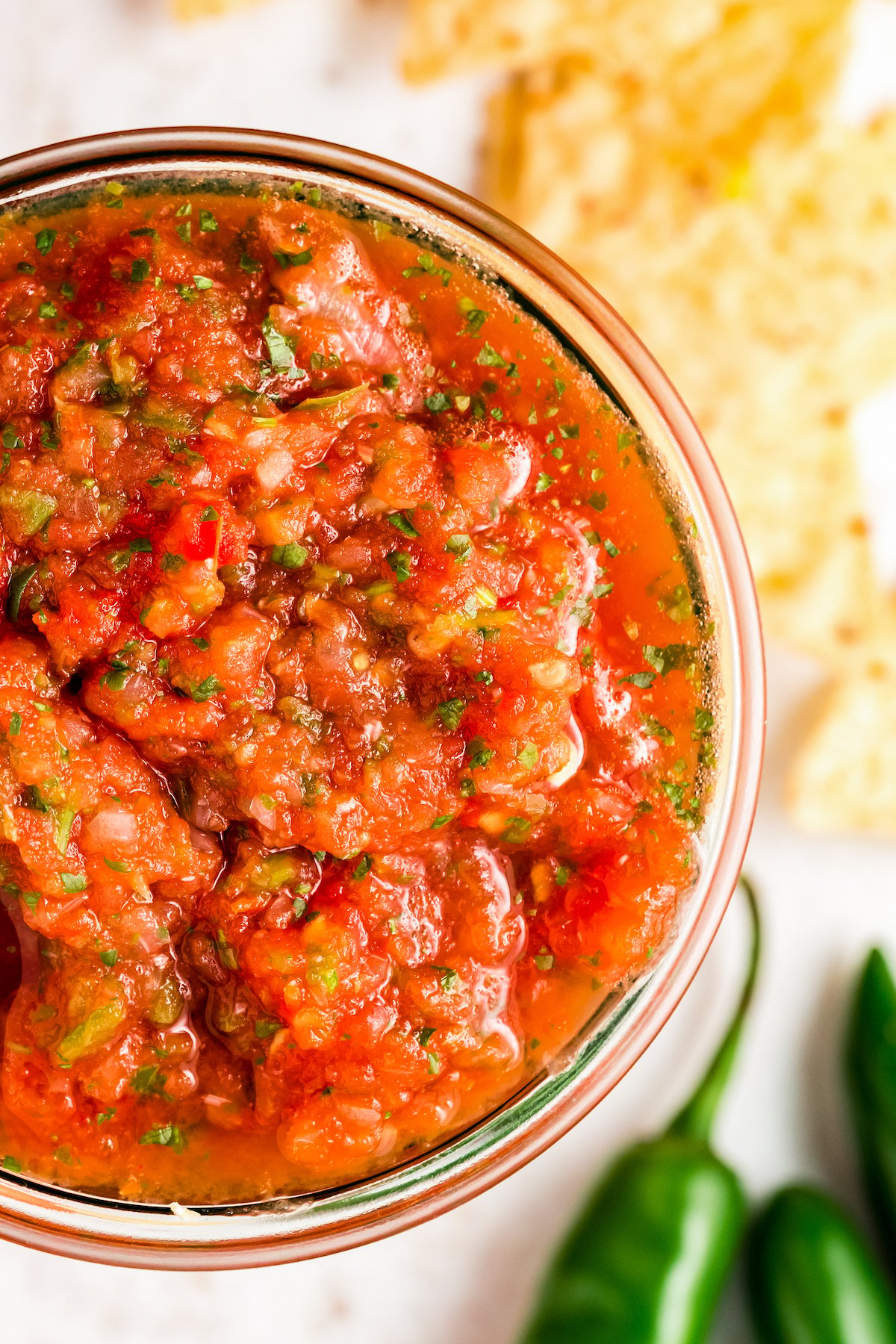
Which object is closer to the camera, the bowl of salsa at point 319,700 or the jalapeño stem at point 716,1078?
the bowl of salsa at point 319,700

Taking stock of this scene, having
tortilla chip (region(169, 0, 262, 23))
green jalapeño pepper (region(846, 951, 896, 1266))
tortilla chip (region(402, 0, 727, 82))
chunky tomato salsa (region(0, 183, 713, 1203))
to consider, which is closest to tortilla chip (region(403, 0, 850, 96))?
tortilla chip (region(402, 0, 727, 82))

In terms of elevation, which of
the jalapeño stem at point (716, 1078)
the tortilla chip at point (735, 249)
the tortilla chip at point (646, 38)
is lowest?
the jalapeño stem at point (716, 1078)

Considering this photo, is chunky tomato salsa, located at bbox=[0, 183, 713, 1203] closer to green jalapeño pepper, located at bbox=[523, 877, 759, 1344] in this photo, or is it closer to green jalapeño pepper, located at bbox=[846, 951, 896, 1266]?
green jalapeño pepper, located at bbox=[523, 877, 759, 1344]

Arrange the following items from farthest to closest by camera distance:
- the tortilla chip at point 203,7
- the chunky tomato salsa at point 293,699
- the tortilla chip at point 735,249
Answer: the tortilla chip at point 735,249, the tortilla chip at point 203,7, the chunky tomato salsa at point 293,699

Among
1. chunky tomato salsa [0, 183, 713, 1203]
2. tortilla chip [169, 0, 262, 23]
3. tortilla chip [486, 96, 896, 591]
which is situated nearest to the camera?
chunky tomato salsa [0, 183, 713, 1203]

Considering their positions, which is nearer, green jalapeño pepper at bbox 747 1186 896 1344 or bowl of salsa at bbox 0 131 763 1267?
bowl of salsa at bbox 0 131 763 1267

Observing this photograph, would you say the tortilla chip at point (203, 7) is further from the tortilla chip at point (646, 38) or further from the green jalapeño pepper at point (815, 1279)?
the green jalapeño pepper at point (815, 1279)

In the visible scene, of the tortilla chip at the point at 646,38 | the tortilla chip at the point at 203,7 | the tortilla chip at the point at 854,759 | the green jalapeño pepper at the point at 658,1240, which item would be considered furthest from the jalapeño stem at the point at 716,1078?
the tortilla chip at the point at 203,7
